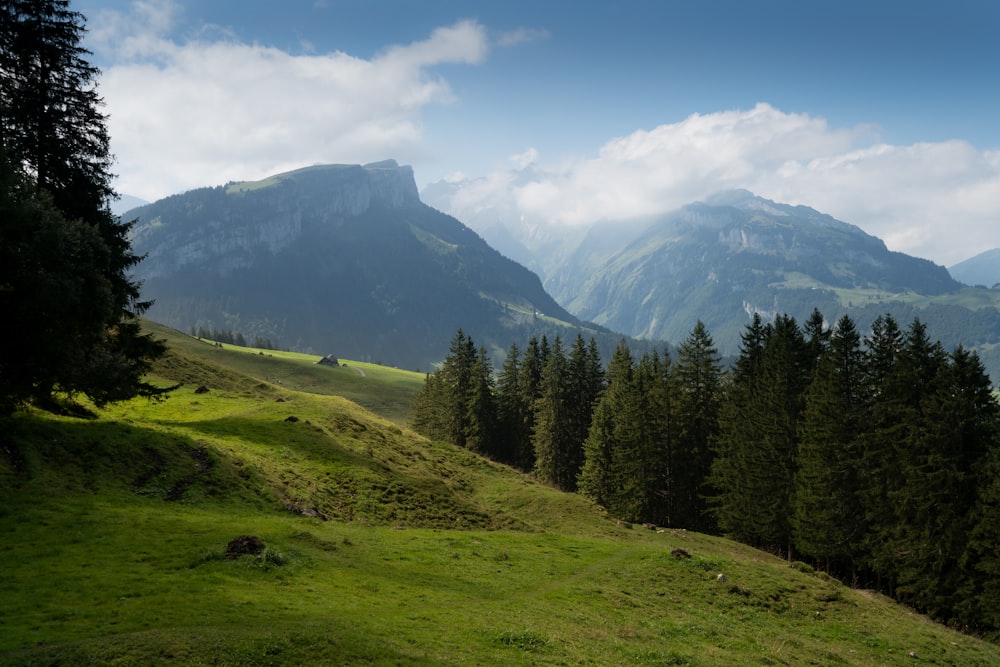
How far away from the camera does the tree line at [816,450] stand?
41.4 metres

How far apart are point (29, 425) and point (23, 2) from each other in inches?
932

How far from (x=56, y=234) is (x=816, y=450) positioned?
58.2m

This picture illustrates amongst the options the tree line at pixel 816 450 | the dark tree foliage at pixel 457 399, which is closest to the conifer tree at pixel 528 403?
the tree line at pixel 816 450

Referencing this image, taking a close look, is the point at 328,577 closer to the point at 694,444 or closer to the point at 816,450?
the point at 816,450

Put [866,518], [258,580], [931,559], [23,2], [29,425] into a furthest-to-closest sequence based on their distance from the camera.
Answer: [866,518]
[931,559]
[23,2]
[29,425]
[258,580]

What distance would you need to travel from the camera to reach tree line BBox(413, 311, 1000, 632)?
41.4 metres

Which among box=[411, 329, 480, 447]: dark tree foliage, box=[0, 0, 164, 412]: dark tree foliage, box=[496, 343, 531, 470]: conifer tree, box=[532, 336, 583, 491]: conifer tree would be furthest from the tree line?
box=[0, 0, 164, 412]: dark tree foliage

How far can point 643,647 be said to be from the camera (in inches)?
861

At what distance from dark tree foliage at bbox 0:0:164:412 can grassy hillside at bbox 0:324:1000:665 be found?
3.83 meters

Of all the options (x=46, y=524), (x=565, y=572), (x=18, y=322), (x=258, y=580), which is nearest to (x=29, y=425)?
(x=18, y=322)

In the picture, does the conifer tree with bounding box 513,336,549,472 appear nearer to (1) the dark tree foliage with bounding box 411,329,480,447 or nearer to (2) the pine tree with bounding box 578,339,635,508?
(1) the dark tree foliage with bounding box 411,329,480,447

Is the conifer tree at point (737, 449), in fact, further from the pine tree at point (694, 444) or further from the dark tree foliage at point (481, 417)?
the dark tree foliage at point (481, 417)

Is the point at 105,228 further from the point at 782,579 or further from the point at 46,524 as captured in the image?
the point at 782,579

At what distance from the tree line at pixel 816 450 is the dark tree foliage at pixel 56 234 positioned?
52684 millimetres
